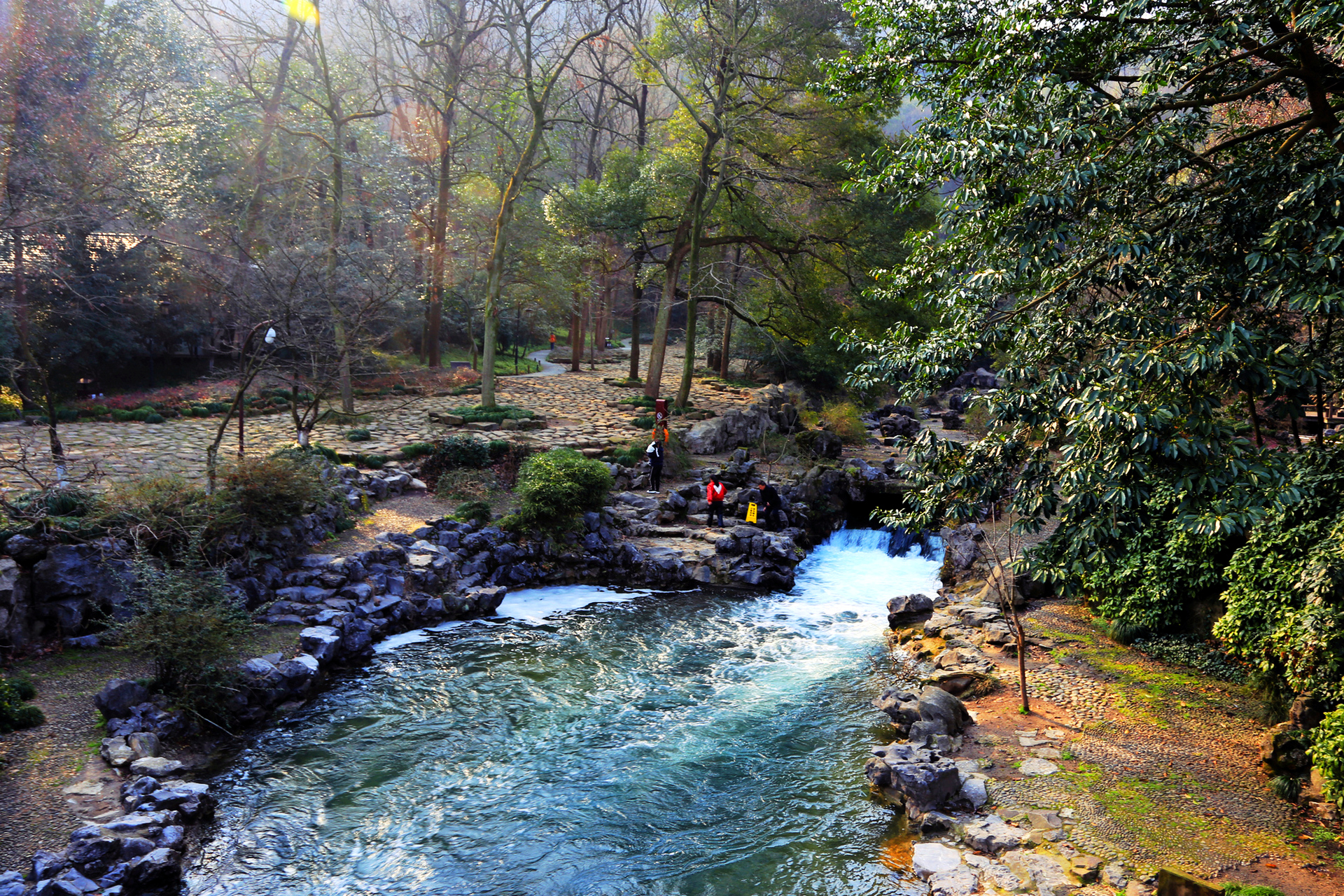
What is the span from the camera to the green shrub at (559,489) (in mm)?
15617

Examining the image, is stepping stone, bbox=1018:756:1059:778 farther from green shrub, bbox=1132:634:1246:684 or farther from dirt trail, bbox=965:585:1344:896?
green shrub, bbox=1132:634:1246:684

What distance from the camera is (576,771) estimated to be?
356 inches

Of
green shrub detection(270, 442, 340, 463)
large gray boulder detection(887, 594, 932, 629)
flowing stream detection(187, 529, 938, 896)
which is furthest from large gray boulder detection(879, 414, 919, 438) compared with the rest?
green shrub detection(270, 442, 340, 463)

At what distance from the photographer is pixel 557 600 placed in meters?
14.9

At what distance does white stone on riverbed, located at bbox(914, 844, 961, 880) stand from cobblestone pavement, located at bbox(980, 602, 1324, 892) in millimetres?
962

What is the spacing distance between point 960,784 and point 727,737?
3.03 m

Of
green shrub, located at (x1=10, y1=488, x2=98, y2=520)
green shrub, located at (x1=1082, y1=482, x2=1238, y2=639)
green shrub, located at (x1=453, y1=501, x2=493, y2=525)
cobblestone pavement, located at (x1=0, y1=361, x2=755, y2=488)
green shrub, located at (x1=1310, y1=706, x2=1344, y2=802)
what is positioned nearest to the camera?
green shrub, located at (x1=1310, y1=706, x2=1344, y2=802)

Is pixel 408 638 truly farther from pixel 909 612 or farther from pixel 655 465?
pixel 909 612

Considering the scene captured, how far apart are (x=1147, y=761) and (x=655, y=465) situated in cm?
1229

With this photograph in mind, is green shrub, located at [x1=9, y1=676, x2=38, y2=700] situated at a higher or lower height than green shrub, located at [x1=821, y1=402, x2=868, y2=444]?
lower

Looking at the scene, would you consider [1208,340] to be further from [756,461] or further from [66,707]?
[756,461]

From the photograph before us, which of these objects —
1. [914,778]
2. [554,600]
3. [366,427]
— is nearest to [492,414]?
[366,427]

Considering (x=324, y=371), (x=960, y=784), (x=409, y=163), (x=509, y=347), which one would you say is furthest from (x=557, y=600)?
(x=509, y=347)

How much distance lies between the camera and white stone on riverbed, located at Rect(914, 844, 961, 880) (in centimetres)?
703
